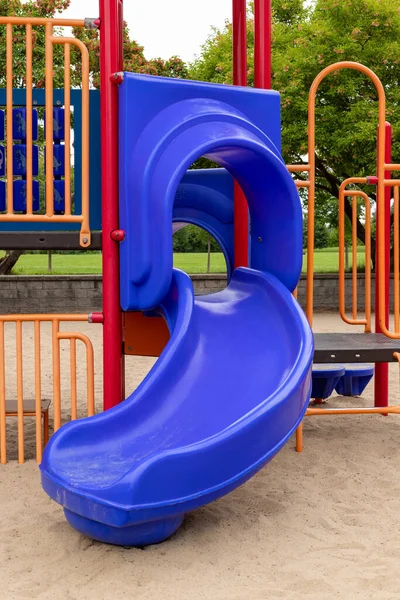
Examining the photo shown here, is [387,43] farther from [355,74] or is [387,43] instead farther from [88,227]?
[88,227]

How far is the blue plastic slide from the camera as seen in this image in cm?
288

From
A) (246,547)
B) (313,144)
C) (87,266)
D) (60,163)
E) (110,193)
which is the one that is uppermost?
(313,144)

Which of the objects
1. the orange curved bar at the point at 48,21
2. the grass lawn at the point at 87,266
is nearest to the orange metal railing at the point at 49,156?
the orange curved bar at the point at 48,21

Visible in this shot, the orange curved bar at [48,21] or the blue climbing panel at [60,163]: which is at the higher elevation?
the orange curved bar at [48,21]

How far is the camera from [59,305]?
557 inches

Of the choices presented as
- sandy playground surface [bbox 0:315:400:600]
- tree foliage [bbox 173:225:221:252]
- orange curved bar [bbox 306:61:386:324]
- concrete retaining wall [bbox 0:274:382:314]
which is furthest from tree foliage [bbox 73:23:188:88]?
tree foliage [bbox 173:225:221:252]

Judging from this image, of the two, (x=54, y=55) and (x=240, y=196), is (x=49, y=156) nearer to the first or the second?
(x=240, y=196)

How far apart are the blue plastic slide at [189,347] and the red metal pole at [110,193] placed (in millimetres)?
95

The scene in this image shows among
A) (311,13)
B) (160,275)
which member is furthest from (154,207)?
(311,13)

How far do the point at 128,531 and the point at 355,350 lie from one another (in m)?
2.09

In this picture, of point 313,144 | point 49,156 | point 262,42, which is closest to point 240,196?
point 313,144

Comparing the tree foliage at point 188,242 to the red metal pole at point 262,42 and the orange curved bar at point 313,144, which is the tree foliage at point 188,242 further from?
the red metal pole at point 262,42

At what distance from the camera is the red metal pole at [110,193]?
150 inches

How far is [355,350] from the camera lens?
4461 mm
